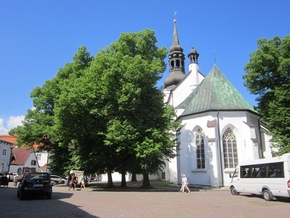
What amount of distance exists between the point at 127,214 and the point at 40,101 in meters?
23.9

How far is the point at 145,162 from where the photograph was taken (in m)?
20.5

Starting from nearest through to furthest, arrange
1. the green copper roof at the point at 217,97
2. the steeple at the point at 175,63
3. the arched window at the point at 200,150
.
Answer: the arched window at the point at 200,150 < the green copper roof at the point at 217,97 < the steeple at the point at 175,63

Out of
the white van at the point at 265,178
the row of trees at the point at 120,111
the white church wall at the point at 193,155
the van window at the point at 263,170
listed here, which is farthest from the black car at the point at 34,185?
the white church wall at the point at 193,155

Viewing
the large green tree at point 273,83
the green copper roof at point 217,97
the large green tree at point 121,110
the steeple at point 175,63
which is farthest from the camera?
the steeple at point 175,63

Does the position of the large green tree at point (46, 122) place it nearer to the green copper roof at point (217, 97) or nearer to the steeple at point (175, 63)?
the green copper roof at point (217, 97)

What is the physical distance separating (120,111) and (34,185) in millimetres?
8271

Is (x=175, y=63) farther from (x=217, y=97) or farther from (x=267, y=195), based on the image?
(x=267, y=195)

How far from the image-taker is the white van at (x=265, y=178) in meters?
13.0

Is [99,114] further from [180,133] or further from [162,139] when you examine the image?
[180,133]

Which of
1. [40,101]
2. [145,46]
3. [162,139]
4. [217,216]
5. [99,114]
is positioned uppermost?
[145,46]

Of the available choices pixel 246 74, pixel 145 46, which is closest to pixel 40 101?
pixel 145 46

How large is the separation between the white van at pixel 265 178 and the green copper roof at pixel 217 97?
10.7 meters

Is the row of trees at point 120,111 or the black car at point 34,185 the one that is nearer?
the black car at point 34,185

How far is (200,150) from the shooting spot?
86.9ft
